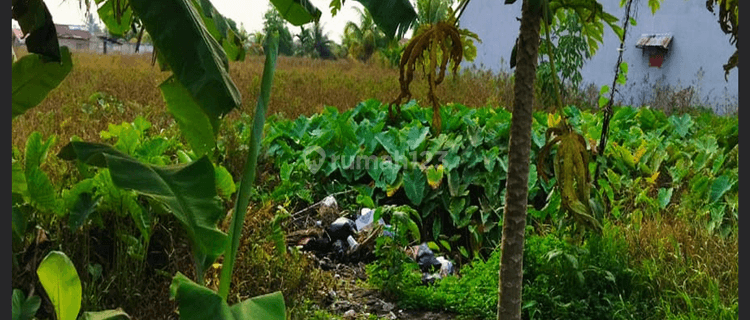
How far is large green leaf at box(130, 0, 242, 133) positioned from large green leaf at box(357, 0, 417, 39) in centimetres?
35

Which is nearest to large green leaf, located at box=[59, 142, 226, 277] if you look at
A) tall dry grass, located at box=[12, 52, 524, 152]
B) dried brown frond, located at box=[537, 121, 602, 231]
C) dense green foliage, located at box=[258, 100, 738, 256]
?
dried brown frond, located at box=[537, 121, 602, 231]

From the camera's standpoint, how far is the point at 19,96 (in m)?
2.31

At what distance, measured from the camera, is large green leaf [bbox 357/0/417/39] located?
5.98 feet

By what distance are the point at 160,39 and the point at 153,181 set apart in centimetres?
39

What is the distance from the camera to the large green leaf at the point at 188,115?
2.40m

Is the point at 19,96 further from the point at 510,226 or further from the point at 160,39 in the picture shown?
the point at 510,226

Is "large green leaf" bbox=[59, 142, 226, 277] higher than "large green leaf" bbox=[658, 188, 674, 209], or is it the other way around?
"large green leaf" bbox=[59, 142, 226, 277]

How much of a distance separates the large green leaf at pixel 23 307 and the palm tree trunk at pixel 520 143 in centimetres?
132

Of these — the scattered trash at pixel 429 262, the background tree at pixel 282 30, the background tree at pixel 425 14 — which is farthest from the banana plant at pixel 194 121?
the background tree at pixel 282 30

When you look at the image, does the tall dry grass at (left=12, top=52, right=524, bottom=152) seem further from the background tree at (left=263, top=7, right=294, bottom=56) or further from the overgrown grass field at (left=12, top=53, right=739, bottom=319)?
the background tree at (left=263, top=7, right=294, bottom=56)

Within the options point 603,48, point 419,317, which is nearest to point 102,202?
point 419,317

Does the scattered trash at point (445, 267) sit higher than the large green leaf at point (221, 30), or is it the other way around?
the large green leaf at point (221, 30)

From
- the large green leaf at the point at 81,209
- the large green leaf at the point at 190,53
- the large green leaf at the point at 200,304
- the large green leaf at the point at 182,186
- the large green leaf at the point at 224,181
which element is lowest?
the large green leaf at the point at 81,209

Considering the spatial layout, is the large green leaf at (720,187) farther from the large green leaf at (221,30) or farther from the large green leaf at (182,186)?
the large green leaf at (182,186)
